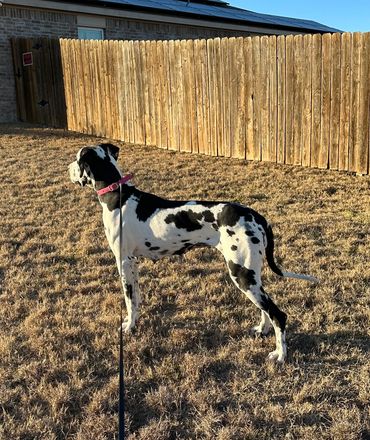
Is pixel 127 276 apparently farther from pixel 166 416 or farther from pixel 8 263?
pixel 8 263

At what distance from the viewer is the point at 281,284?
4.95 m

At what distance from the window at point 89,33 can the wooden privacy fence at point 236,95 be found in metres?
3.11

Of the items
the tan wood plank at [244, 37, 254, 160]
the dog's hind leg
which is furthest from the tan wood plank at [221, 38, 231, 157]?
the dog's hind leg

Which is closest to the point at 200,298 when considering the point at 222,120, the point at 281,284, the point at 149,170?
the point at 281,284

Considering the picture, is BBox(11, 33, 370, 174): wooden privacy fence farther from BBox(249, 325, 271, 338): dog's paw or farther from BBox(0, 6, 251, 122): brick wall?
BBox(249, 325, 271, 338): dog's paw

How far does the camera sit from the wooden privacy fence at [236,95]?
336 inches

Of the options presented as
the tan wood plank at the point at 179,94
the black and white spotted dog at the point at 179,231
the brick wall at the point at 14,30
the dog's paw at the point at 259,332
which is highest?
the brick wall at the point at 14,30

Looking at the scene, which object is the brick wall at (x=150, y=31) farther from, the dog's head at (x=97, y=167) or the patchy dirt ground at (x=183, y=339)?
the dog's head at (x=97, y=167)

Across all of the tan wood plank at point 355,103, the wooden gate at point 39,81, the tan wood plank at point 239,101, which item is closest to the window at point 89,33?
the wooden gate at point 39,81

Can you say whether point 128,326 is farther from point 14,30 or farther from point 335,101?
point 14,30

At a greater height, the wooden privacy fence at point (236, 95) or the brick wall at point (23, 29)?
the brick wall at point (23, 29)

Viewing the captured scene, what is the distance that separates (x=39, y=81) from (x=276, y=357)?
12.8 meters

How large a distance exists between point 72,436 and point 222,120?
8.31 meters

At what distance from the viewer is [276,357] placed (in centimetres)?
367
